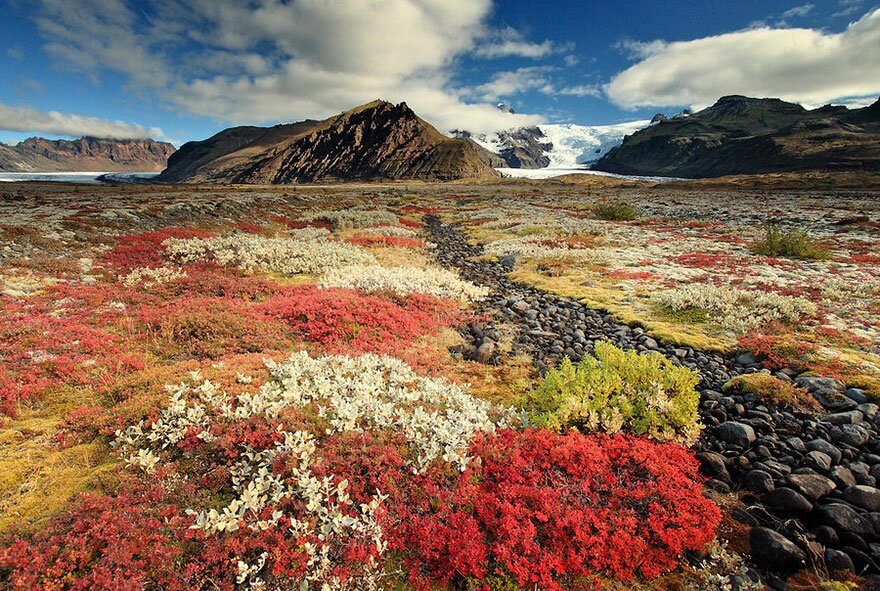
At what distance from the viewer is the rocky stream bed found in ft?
15.6

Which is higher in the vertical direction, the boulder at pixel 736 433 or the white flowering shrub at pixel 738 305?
the white flowering shrub at pixel 738 305

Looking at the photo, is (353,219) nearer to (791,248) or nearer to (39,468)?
(791,248)

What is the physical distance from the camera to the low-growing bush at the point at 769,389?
25.9 ft

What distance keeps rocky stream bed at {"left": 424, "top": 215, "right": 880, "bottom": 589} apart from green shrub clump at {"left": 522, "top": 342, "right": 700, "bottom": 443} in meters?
0.70

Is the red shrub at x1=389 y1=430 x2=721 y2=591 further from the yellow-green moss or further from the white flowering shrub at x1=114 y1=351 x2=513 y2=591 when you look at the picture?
the yellow-green moss

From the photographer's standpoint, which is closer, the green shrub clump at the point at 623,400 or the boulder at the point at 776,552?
the boulder at the point at 776,552

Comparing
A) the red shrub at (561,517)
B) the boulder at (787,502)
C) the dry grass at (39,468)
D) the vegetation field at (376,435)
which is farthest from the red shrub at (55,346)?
the boulder at (787,502)

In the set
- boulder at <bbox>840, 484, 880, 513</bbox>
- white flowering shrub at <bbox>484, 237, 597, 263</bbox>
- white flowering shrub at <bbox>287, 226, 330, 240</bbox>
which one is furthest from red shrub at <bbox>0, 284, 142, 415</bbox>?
white flowering shrub at <bbox>484, 237, 597, 263</bbox>

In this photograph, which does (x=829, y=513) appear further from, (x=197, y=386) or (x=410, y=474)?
(x=197, y=386)

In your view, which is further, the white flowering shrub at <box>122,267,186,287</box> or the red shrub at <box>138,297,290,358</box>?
the white flowering shrub at <box>122,267,186,287</box>

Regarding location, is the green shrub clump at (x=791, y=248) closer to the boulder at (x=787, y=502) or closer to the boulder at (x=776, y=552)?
the boulder at (x=787, y=502)

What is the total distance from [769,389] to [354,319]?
10767 millimetres

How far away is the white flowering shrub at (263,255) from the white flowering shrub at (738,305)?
15507 millimetres

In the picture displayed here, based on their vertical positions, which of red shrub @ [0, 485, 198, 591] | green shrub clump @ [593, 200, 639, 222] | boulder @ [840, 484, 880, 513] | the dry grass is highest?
green shrub clump @ [593, 200, 639, 222]
